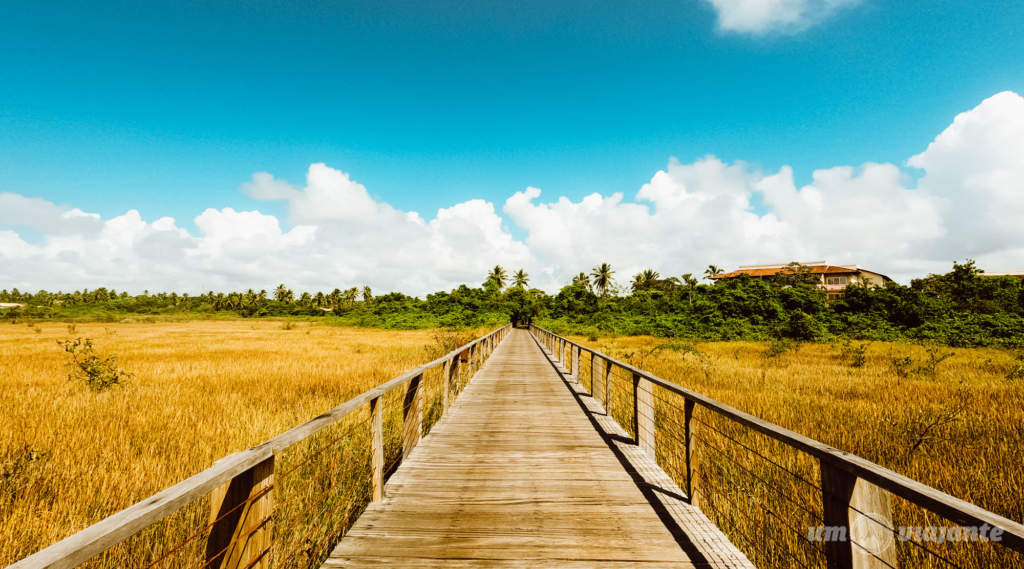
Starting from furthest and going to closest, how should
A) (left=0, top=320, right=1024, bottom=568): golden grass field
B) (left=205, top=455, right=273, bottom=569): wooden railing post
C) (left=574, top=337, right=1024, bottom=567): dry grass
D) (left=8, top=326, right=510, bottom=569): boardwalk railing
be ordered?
(left=0, top=320, right=1024, bottom=568): golden grass field < (left=574, top=337, right=1024, bottom=567): dry grass < (left=205, top=455, right=273, bottom=569): wooden railing post < (left=8, top=326, right=510, bottom=569): boardwalk railing

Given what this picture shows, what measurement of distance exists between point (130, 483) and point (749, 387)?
11975 millimetres

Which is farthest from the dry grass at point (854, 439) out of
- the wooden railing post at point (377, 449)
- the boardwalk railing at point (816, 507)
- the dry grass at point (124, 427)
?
the dry grass at point (124, 427)

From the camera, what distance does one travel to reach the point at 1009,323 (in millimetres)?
24438

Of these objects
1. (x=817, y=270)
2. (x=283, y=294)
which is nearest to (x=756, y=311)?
(x=817, y=270)

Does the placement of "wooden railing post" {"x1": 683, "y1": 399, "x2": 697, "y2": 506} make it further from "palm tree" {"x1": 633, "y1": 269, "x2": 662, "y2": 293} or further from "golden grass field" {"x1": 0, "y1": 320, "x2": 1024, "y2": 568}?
"palm tree" {"x1": 633, "y1": 269, "x2": 662, "y2": 293}

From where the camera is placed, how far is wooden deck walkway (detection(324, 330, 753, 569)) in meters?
2.73

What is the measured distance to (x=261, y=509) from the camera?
1961 mm

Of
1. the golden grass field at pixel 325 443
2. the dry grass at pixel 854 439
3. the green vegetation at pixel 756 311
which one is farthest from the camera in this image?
the green vegetation at pixel 756 311

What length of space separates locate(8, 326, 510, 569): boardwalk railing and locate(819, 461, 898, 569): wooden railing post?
2568mm

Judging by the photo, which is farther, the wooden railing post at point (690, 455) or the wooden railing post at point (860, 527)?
the wooden railing post at point (690, 455)

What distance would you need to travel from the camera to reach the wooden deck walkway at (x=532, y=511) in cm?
273

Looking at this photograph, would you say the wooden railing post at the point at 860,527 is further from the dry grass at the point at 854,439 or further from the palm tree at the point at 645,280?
the palm tree at the point at 645,280

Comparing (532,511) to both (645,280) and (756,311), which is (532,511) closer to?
(756,311)

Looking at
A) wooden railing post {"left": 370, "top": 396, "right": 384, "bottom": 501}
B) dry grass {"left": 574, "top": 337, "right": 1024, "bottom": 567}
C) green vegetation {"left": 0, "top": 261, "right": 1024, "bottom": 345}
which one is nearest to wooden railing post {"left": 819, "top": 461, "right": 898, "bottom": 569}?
dry grass {"left": 574, "top": 337, "right": 1024, "bottom": 567}
